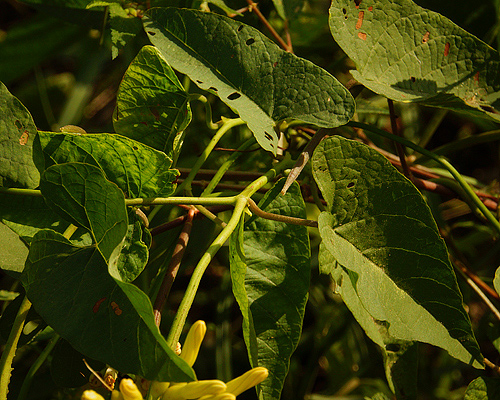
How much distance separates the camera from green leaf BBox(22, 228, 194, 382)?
361mm

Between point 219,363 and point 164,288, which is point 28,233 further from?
point 219,363

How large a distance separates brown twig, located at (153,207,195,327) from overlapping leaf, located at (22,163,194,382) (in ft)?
0.13

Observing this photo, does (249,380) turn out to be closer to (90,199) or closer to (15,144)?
(90,199)

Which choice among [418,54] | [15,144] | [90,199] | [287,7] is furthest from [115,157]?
[287,7]

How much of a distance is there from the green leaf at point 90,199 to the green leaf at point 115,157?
1.5 inches

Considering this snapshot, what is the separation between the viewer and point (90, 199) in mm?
447

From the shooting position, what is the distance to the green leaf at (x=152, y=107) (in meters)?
0.55

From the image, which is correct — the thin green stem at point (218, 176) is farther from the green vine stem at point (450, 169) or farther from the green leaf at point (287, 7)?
the green leaf at point (287, 7)

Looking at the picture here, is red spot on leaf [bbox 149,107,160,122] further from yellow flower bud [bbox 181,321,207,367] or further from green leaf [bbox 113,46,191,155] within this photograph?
yellow flower bud [bbox 181,321,207,367]

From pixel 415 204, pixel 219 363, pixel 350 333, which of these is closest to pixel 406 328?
pixel 415 204

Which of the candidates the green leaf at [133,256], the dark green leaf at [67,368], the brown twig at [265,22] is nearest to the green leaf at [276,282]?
the green leaf at [133,256]

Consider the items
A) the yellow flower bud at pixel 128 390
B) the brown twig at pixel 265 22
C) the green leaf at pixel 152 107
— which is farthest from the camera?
the brown twig at pixel 265 22

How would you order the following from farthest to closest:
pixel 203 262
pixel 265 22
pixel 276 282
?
1. pixel 265 22
2. pixel 276 282
3. pixel 203 262

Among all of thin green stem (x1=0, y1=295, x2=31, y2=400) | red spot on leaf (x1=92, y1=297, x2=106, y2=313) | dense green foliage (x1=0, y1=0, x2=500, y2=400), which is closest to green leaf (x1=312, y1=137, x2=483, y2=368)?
dense green foliage (x1=0, y1=0, x2=500, y2=400)
